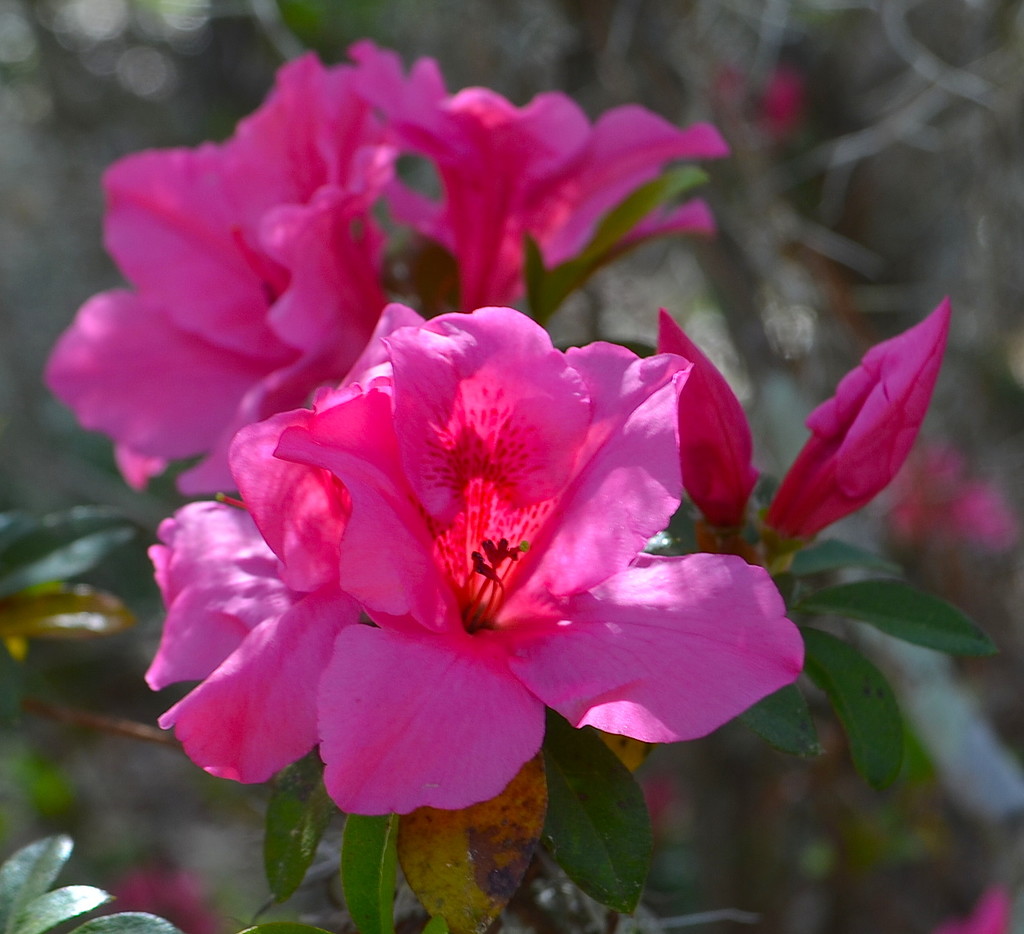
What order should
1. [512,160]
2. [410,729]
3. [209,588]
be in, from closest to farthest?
[410,729] → [209,588] → [512,160]

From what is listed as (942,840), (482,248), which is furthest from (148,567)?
(942,840)

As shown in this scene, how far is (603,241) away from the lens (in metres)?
0.96

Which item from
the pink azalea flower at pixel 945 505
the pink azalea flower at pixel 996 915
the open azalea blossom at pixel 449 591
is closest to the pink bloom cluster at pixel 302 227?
the open azalea blossom at pixel 449 591

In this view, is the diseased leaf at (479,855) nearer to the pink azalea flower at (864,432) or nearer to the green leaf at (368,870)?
the green leaf at (368,870)

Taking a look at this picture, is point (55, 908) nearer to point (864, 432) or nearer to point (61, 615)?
point (61, 615)

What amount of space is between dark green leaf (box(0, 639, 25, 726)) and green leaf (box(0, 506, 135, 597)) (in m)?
0.07

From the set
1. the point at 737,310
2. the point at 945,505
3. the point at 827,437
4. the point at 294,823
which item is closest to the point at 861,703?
the point at 827,437

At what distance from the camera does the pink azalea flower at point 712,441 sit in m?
0.71

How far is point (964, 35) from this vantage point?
2344 millimetres

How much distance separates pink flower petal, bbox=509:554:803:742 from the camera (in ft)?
1.88

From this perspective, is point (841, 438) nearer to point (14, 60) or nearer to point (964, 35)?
point (964, 35)

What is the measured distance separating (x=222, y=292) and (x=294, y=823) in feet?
1.69

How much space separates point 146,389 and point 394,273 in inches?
10.4

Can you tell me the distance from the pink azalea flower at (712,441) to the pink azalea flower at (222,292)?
12.6 inches
